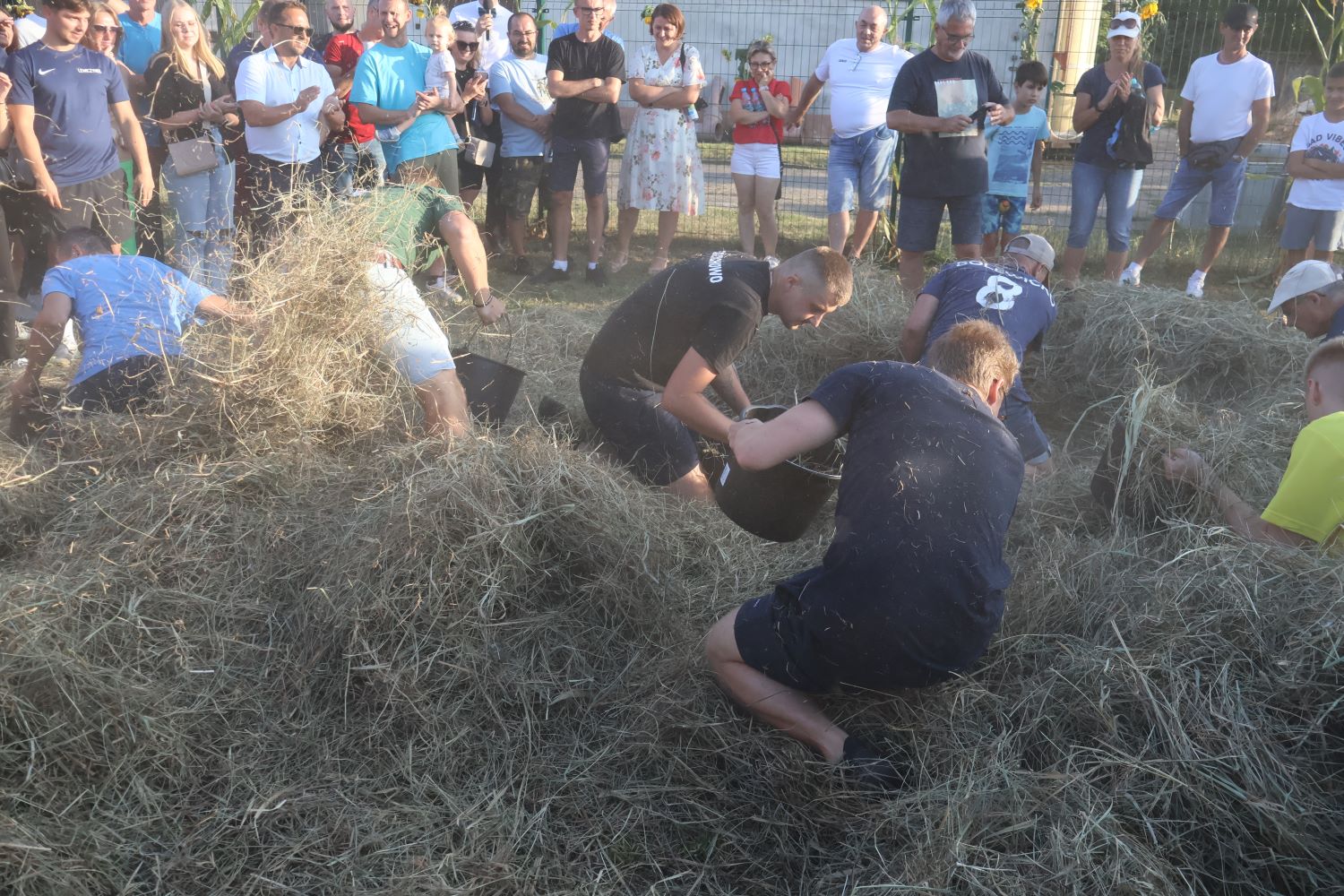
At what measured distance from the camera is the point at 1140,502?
147 inches

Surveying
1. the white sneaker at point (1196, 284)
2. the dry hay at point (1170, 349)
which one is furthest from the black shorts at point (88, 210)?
the white sneaker at point (1196, 284)

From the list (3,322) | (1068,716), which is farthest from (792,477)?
(3,322)

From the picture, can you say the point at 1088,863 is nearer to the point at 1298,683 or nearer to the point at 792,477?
the point at 1298,683

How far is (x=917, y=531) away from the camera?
251 centimetres

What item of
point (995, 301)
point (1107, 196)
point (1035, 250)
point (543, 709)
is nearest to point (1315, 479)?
point (995, 301)

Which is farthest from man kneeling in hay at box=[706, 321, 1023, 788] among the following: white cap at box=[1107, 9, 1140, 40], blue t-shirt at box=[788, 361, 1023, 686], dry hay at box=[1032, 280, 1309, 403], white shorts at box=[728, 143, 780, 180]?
white shorts at box=[728, 143, 780, 180]

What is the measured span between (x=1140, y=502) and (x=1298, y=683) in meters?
1.32

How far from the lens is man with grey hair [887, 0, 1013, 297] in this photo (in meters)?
6.49

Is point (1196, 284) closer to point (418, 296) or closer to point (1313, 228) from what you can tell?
point (1313, 228)

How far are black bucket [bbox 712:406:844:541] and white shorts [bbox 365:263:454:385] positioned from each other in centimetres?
134

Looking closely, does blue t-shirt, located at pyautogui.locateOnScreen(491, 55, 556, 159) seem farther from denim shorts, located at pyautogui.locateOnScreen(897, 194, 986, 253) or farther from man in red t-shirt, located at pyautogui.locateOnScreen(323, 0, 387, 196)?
denim shorts, located at pyautogui.locateOnScreen(897, 194, 986, 253)

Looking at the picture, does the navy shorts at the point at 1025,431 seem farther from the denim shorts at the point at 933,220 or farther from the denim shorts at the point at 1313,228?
the denim shorts at the point at 1313,228

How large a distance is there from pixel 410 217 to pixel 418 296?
55 cm

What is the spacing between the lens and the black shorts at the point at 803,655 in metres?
2.61
